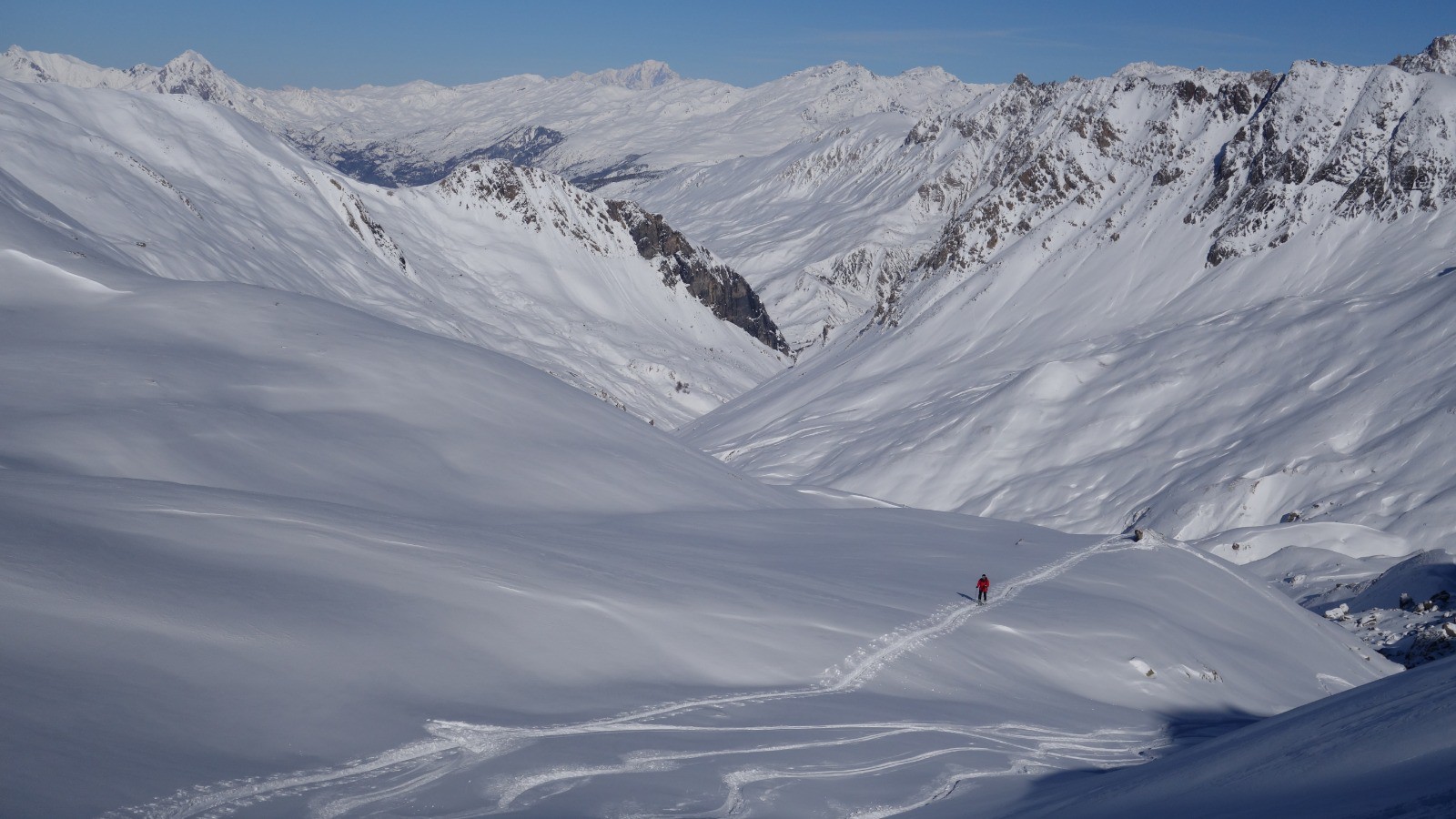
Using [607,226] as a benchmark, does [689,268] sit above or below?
below

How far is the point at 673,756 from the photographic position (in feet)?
44.6

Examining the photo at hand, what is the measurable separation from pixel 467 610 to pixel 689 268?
570 feet

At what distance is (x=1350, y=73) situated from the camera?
130 m

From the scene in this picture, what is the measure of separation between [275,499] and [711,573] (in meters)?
8.23

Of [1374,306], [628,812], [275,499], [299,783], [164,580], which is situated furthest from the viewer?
[1374,306]

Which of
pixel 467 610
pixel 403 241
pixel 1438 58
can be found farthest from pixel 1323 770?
pixel 1438 58

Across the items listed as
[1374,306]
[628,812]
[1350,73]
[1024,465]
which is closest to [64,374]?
[628,812]

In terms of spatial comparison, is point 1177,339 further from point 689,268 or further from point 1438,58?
point 689,268

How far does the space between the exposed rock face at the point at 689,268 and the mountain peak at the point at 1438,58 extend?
3953 inches

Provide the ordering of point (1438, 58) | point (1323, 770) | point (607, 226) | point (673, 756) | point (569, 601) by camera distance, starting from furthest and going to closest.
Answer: point (607, 226) < point (1438, 58) < point (569, 601) < point (673, 756) < point (1323, 770)

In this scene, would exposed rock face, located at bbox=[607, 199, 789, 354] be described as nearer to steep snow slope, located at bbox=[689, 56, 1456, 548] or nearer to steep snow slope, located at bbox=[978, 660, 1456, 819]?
steep snow slope, located at bbox=[689, 56, 1456, 548]

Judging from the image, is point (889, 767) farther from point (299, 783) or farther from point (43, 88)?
point (43, 88)

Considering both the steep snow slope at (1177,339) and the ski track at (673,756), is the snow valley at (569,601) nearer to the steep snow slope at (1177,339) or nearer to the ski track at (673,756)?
the ski track at (673,756)

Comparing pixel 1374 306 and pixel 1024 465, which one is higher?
pixel 1374 306
